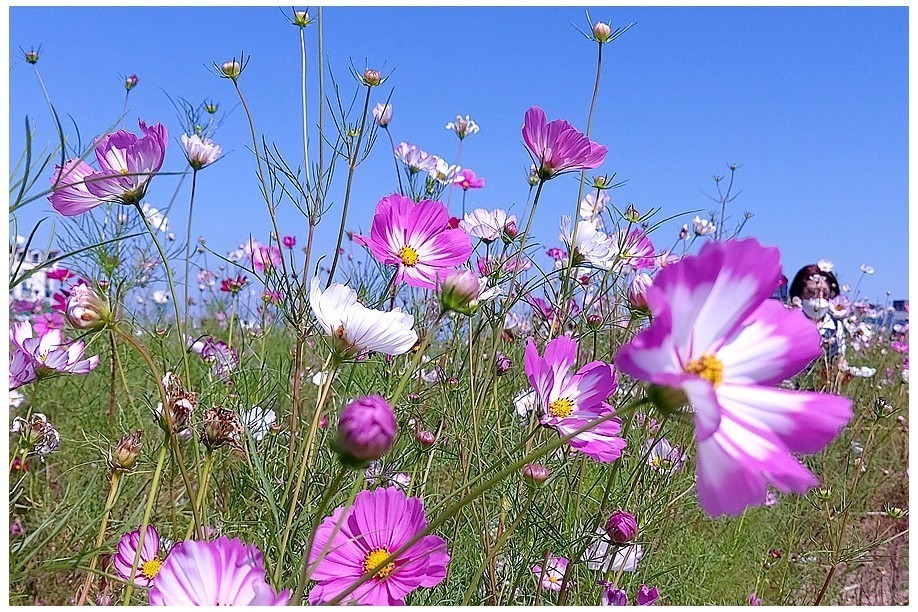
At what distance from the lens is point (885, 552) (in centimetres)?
161

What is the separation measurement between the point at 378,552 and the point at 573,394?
221mm

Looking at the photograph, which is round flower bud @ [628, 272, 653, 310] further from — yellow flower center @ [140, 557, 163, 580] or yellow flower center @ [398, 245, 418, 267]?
yellow flower center @ [140, 557, 163, 580]

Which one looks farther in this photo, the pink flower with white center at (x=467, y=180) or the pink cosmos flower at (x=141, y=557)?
the pink flower with white center at (x=467, y=180)

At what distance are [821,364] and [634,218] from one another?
1.74 meters

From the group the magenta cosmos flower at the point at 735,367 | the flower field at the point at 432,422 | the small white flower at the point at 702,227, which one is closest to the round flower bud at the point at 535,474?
the flower field at the point at 432,422

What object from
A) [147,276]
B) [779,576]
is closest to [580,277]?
[779,576]

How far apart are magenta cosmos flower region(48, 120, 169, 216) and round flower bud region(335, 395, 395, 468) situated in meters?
0.34

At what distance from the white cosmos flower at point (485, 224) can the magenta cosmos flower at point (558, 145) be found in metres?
0.20

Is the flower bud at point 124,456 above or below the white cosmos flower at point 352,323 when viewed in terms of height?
below

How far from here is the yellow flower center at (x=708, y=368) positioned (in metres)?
0.27

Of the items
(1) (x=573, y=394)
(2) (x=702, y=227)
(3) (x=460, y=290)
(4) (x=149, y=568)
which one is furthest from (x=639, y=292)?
(2) (x=702, y=227)

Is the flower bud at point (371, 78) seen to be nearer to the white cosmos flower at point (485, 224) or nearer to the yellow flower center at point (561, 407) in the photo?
the white cosmos flower at point (485, 224)

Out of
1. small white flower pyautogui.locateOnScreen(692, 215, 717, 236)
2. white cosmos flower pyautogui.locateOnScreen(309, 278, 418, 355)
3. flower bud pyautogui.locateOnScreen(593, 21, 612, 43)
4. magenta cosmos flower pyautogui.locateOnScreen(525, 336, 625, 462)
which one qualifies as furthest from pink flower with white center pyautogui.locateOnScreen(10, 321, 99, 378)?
small white flower pyautogui.locateOnScreen(692, 215, 717, 236)

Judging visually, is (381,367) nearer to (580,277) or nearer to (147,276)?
(580,277)
